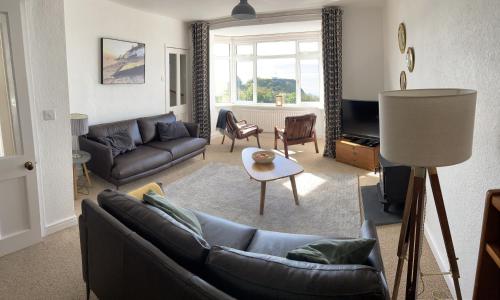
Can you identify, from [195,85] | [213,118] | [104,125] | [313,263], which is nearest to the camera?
[313,263]

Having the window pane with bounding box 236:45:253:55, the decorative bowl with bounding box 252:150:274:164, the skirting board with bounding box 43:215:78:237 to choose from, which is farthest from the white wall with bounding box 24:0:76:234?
the window pane with bounding box 236:45:253:55

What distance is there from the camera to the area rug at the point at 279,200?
141 inches

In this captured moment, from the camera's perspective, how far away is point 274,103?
850 cm

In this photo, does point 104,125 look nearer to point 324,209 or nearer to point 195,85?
point 195,85

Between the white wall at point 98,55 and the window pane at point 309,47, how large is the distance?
285cm

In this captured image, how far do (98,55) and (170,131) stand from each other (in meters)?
1.55

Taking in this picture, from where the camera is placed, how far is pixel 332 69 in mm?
6008

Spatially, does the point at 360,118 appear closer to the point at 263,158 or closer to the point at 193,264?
the point at 263,158

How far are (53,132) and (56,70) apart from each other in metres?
0.56

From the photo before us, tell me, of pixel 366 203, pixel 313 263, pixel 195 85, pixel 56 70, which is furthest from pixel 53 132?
pixel 195 85

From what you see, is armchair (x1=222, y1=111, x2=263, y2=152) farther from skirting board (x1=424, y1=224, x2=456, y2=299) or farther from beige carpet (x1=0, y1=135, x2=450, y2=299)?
skirting board (x1=424, y1=224, x2=456, y2=299)

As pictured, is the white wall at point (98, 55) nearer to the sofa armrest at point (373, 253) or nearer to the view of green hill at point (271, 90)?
the view of green hill at point (271, 90)

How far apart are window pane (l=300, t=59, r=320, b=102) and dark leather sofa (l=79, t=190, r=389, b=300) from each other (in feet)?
20.3

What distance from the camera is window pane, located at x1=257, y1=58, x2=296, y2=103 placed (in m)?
8.37
